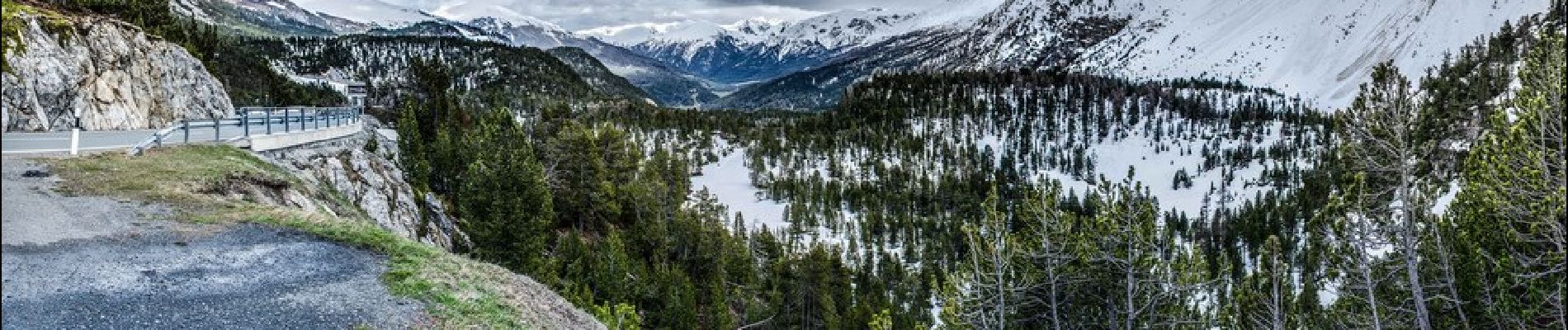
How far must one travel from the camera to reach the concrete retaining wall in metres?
24.8

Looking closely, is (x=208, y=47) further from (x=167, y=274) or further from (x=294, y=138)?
(x=167, y=274)

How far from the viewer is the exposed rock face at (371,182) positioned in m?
25.7

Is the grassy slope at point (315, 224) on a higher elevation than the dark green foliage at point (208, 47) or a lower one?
lower

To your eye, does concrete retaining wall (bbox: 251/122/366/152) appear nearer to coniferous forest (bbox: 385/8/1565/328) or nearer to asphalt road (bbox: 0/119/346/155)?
asphalt road (bbox: 0/119/346/155)

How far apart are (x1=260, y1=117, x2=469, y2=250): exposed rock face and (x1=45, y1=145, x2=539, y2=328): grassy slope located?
4928 mm

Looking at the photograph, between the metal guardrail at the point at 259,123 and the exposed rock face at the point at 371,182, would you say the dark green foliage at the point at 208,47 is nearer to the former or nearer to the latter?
the metal guardrail at the point at 259,123

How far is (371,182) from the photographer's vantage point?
98.0ft

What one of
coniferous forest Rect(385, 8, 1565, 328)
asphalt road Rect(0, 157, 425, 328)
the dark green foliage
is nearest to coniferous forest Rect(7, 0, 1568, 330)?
coniferous forest Rect(385, 8, 1565, 328)

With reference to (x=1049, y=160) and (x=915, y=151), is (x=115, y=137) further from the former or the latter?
(x=1049, y=160)

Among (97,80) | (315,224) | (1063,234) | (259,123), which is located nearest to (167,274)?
(315,224)

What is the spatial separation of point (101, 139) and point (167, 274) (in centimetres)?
1617

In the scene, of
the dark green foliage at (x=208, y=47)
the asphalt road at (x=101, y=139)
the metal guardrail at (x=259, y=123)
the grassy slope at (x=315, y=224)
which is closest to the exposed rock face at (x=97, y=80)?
the asphalt road at (x=101, y=139)

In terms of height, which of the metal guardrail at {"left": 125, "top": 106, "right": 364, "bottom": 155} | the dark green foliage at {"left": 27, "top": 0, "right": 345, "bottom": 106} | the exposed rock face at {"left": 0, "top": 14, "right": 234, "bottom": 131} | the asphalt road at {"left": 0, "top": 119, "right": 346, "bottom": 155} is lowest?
the asphalt road at {"left": 0, "top": 119, "right": 346, "bottom": 155}

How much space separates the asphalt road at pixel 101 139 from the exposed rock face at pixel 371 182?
135cm
